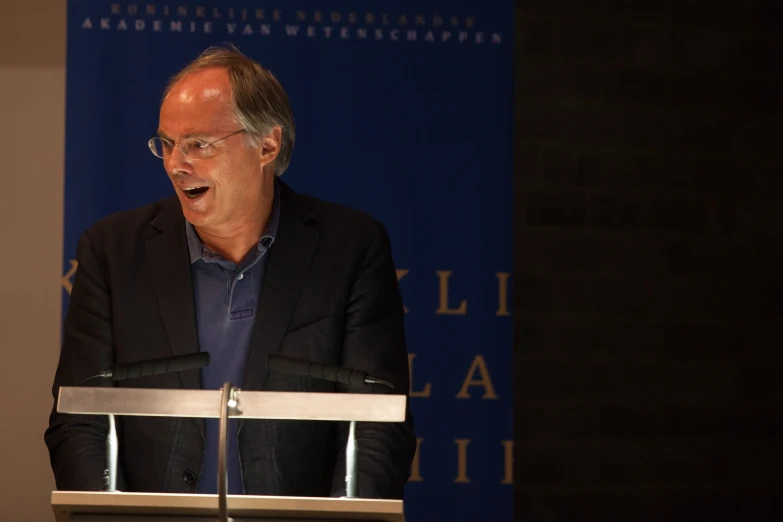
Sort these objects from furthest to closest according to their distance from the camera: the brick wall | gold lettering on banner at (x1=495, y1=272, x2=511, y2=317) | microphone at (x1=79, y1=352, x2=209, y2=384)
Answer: the brick wall, gold lettering on banner at (x1=495, y1=272, x2=511, y2=317), microphone at (x1=79, y1=352, x2=209, y2=384)

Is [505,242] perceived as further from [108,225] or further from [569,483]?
[108,225]

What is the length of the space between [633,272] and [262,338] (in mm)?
1756

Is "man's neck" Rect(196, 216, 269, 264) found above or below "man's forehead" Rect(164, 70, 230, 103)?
below

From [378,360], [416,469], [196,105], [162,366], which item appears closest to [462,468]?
[416,469]

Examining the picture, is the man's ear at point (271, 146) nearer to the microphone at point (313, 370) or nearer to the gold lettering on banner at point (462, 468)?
the microphone at point (313, 370)

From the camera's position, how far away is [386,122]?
352 cm

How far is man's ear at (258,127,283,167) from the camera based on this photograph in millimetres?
2648

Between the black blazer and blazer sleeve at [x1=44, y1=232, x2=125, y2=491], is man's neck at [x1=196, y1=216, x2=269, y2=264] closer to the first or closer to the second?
the black blazer

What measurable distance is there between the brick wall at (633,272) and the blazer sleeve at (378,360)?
1295 millimetres

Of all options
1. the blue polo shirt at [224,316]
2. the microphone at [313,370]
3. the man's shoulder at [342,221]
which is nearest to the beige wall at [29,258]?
the blue polo shirt at [224,316]

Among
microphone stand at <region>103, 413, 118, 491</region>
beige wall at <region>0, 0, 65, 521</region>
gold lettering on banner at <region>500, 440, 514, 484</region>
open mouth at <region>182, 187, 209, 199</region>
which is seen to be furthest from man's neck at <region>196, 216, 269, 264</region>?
gold lettering on banner at <region>500, 440, 514, 484</region>

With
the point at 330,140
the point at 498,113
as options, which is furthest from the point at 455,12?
the point at 330,140

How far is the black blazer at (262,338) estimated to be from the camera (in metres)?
2.41

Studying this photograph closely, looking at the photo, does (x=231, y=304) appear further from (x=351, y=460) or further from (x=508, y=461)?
(x=508, y=461)
